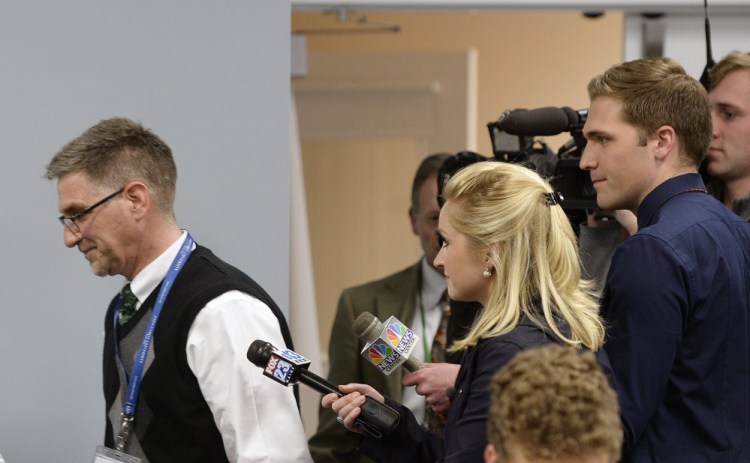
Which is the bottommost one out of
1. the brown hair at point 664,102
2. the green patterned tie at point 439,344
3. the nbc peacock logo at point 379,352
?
the green patterned tie at point 439,344

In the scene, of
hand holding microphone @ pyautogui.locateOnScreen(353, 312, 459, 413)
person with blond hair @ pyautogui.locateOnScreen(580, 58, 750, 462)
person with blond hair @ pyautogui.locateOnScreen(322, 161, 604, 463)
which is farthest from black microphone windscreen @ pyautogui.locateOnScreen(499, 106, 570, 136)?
hand holding microphone @ pyautogui.locateOnScreen(353, 312, 459, 413)

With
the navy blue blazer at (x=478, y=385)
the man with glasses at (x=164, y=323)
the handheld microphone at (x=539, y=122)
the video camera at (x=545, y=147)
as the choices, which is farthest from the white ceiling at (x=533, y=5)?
the navy blue blazer at (x=478, y=385)

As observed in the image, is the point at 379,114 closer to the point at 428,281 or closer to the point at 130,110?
the point at 428,281

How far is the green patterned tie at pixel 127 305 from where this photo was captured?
2336 mm

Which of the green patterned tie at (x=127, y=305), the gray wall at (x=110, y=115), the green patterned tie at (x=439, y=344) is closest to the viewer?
the green patterned tie at (x=127, y=305)

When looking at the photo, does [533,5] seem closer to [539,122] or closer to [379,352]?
[539,122]

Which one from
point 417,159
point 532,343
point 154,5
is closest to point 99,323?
point 154,5

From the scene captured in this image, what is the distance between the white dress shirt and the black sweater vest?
28 mm

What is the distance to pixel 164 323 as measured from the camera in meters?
2.21

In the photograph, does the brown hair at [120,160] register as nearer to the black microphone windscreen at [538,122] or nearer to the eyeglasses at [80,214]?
the eyeglasses at [80,214]

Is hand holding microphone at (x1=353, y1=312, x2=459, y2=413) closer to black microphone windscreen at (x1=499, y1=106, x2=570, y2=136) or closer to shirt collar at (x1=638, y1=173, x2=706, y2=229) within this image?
shirt collar at (x1=638, y1=173, x2=706, y2=229)

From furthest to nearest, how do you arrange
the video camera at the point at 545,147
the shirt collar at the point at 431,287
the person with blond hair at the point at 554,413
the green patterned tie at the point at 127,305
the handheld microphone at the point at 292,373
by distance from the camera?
the shirt collar at the point at 431,287 < the video camera at the point at 545,147 < the green patterned tie at the point at 127,305 < the handheld microphone at the point at 292,373 < the person with blond hair at the point at 554,413

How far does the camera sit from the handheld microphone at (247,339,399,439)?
193cm

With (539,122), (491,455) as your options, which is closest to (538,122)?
(539,122)
